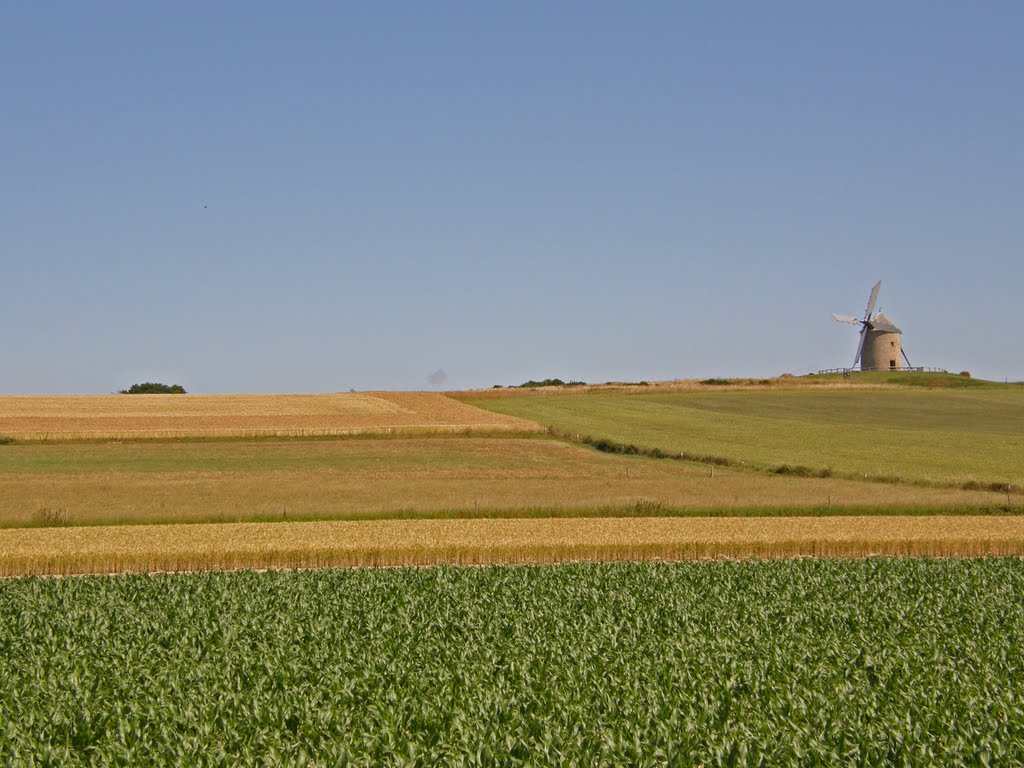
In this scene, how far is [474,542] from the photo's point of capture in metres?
28.0

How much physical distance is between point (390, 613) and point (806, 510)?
72.7ft

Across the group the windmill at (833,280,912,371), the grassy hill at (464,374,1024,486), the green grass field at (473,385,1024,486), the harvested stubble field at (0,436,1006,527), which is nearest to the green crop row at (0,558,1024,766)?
the harvested stubble field at (0,436,1006,527)

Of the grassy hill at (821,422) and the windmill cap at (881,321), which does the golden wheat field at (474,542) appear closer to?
the grassy hill at (821,422)

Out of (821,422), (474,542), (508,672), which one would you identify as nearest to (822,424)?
(821,422)

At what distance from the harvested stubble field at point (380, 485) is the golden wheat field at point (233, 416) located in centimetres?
232

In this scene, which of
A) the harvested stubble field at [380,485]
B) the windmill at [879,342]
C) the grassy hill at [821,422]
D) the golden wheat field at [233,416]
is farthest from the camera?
the windmill at [879,342]

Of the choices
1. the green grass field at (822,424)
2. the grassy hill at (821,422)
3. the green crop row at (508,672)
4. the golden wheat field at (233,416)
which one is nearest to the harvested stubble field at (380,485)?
the golden wheat field at (233,416)

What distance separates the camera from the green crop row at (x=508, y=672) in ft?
35.5

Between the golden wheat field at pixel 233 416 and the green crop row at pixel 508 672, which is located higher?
the golden wheat field at pixel 233 416

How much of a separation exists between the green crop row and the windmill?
98657 mm

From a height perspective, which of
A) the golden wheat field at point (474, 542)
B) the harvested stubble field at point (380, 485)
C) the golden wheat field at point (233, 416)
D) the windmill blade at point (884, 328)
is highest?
the windmill blade at point (884, 328)

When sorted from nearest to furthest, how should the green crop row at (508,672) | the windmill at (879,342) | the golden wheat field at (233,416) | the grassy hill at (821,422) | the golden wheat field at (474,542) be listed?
the green crop row at (508,672)
the golden wheat field at (474,542)
the grassy hill at (821,422)
the golden wheat field at (233,416)
the windmill at (879,342)

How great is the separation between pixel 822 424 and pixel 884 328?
54877mm

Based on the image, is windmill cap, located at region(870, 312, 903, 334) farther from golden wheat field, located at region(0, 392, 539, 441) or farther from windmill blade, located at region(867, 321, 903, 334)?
golden wheat field, located at region(0, 392, 539, 441)
